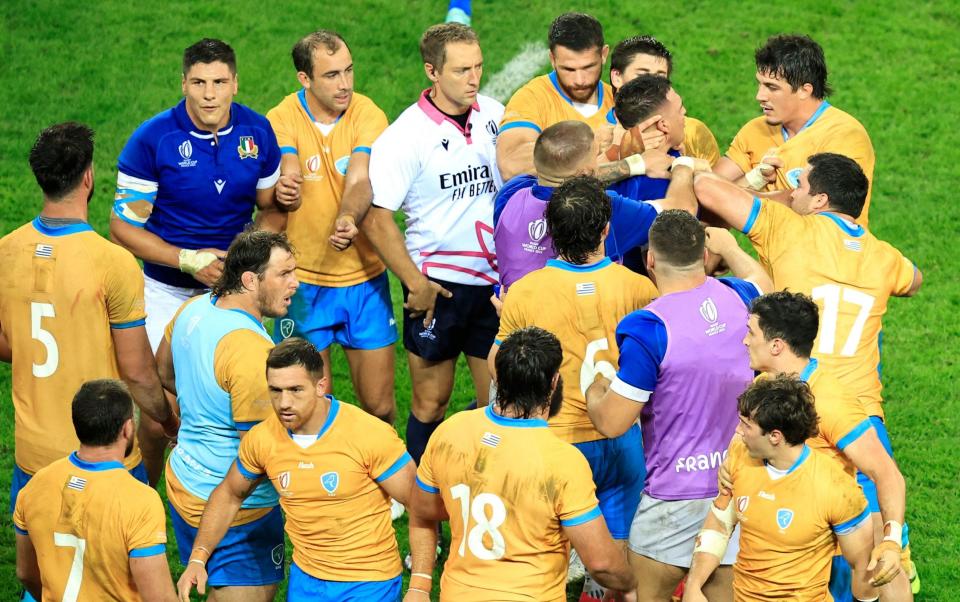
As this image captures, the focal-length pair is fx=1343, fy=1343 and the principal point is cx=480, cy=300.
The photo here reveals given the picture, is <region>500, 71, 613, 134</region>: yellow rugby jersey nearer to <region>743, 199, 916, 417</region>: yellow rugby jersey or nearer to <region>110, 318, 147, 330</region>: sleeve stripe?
<region>743, 199, 916, 417</region>: yellow rugby jersey

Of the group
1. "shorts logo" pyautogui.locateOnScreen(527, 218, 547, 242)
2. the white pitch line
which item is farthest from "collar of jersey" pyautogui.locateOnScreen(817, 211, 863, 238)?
the white pitch line

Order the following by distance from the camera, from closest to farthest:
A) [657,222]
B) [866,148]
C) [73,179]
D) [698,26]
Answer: [657,222] → [73,179] → [866,148] → [698,26]

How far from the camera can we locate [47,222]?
21.2 ft

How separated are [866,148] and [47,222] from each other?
439 centimetres

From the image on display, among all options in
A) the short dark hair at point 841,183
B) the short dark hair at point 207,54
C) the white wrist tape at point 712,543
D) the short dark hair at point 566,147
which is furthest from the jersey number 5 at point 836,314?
the short dark hair at point 207,54

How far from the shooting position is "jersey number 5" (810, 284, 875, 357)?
21.5ft

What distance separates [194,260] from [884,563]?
156 inches

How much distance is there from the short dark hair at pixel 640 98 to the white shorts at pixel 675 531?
2.01m

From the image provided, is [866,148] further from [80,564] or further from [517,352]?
[80,564]

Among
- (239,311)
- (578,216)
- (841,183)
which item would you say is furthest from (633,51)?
(239,311)

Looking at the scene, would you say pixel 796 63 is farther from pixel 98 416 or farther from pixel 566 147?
pixel 98 416

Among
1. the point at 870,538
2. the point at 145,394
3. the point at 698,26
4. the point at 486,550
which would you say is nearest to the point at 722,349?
the point at 870,538

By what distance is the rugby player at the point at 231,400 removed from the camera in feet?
20.2

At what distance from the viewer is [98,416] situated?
5.59 meters
